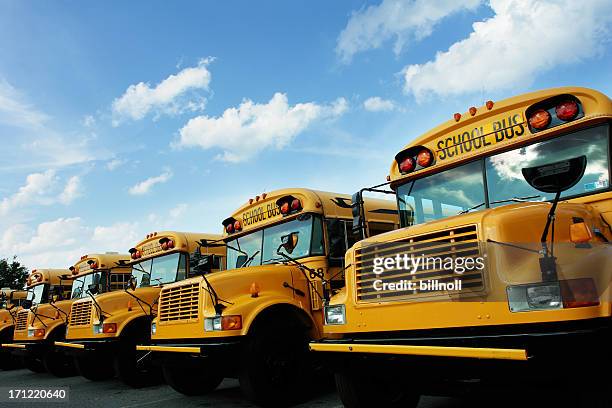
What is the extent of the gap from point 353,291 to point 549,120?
79.4 inches

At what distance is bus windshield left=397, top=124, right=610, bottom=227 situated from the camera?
12.6 ft

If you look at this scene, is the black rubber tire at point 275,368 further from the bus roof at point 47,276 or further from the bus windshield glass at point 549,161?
the bus roof at point 47,276

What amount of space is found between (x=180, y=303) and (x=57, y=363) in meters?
5.54

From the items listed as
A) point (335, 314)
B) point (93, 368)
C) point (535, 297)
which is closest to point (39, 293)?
point (93, 368)

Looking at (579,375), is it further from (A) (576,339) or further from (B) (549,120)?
(B) (549,120)

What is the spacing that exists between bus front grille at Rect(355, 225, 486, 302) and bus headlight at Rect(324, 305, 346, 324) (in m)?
0.21

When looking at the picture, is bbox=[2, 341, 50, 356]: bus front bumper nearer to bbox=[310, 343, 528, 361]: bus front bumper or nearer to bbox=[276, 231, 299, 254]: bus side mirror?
bbox=[276, 231, 299, 254]: bus side mirror

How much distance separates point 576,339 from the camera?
2.67 metres

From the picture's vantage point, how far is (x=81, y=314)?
8.14 m

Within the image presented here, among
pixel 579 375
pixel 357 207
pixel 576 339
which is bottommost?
pixel 579 375

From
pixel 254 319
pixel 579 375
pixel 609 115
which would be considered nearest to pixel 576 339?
pixel 579 375

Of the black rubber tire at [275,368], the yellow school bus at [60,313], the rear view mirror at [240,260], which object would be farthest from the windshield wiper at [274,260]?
the yellow school bus at [60,313]

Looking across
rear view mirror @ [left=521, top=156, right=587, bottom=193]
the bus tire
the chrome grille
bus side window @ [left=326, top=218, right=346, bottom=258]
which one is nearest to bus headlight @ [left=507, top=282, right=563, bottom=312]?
rear view mirror @ [left=521, top=156, right=587, bottom=193]

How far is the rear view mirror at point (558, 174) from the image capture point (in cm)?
280
